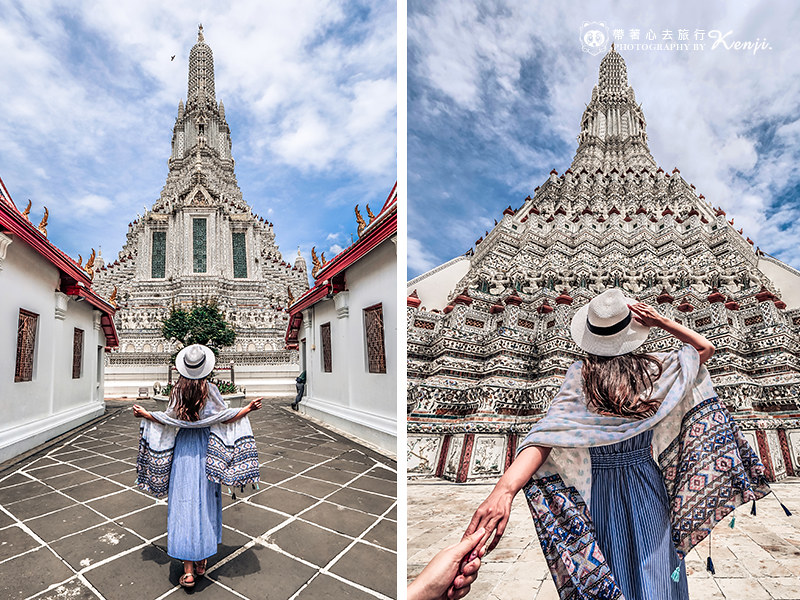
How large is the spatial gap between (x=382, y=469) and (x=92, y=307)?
5.25m

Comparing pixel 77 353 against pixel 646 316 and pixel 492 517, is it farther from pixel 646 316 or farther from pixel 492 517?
pixel 646 316

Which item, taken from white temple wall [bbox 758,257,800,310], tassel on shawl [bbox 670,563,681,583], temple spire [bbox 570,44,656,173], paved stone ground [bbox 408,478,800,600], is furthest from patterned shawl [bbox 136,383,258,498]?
temple spire [bbox 570,44,656,173]

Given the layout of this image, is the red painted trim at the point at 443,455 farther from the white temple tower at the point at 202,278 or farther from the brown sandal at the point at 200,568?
the white temple tower at the point at 202,278

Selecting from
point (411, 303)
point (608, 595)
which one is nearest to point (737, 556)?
point (608, 595)

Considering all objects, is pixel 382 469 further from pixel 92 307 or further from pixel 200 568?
pixel 92 307

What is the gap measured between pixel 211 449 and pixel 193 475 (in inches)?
4.4

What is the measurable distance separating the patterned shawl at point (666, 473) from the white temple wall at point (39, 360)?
13.8ft

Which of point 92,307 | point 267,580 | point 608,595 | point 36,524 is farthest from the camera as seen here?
point 92,307

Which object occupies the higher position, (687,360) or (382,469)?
(687,360)

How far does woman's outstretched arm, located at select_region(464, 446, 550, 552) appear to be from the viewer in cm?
86

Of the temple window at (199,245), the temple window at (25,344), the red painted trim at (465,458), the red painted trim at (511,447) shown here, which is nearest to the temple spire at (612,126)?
the red painted trim at (511,447)

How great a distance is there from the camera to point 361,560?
6.29 ft

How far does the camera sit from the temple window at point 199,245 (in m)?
14.5

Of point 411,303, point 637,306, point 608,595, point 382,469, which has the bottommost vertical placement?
point 382,469
